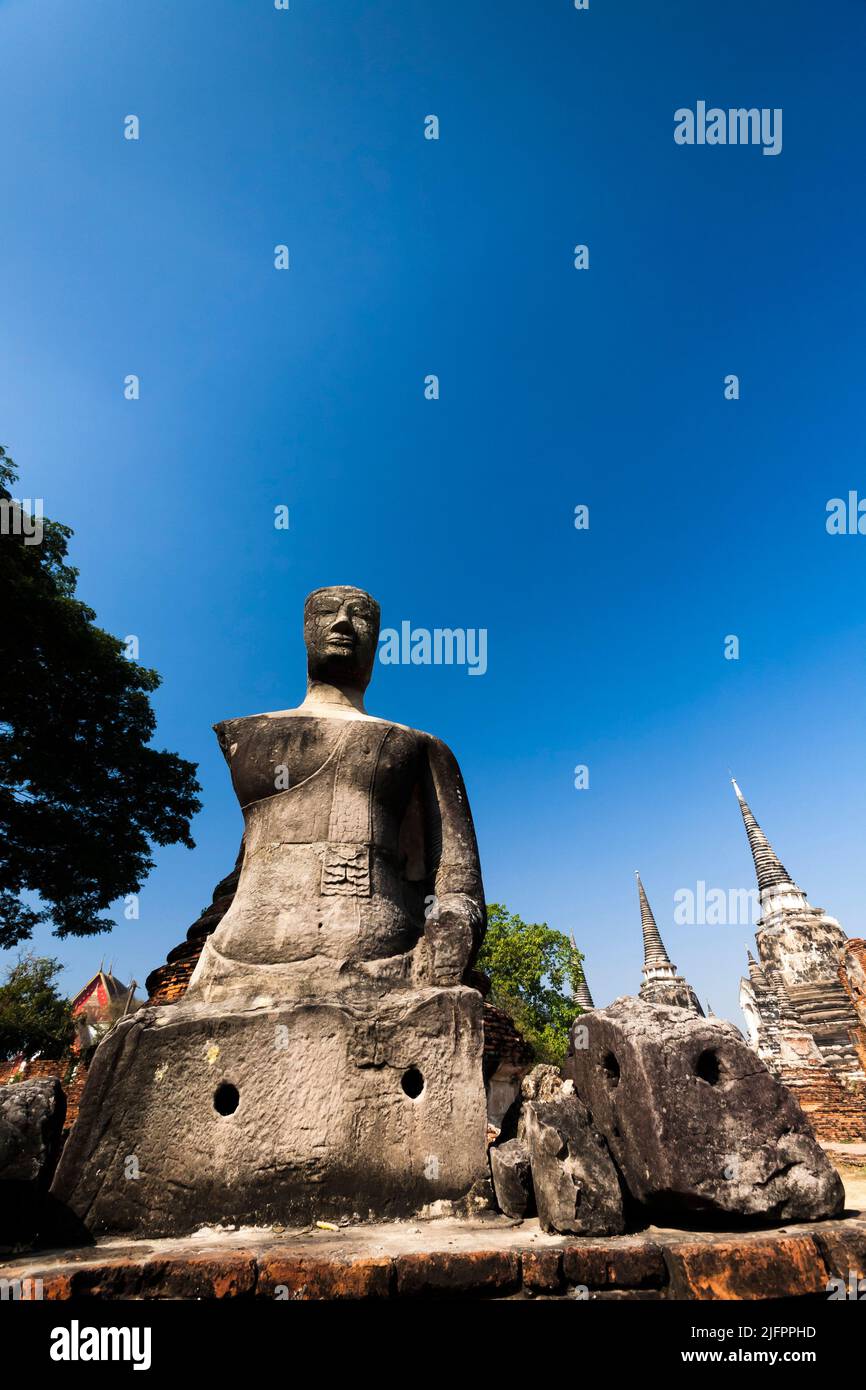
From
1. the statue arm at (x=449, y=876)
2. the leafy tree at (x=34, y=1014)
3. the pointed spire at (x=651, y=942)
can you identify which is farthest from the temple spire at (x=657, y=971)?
the statue arm at (x=449, y=876)

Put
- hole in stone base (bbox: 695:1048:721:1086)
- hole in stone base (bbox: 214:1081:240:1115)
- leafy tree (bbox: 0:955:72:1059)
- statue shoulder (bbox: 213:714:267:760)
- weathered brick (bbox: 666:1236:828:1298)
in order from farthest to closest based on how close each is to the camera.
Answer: leafy tree (bbox: 0:955:72:1059)
statue shoulder (bbox: 213:714:267:760)
hole in stone base (bbox: 214:1081:240:1115)
hole in stone base (bbox: 695:1048:721:1086)
weathered brick (bbox: 666:1236:828:1298)

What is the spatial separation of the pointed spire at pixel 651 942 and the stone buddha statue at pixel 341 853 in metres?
48.1

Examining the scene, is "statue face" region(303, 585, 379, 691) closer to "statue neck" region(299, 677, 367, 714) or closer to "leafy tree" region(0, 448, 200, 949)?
"statue neck" region(299, 677, 367, 714)

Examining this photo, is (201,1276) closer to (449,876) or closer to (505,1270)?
(505,1270)

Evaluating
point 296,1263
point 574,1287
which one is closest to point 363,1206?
point 296,1263

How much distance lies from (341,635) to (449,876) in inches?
60.0

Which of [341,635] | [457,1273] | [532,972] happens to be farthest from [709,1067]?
[532,972]

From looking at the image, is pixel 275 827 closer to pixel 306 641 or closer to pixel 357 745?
pixel 357 745

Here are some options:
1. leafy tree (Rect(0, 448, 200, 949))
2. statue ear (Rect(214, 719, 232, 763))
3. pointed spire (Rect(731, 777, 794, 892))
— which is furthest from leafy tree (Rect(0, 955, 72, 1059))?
pointed spire (Rect(731, 777, 794, 892))

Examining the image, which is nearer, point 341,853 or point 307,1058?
point 307,1058

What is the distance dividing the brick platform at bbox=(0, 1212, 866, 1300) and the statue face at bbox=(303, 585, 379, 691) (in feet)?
8.92

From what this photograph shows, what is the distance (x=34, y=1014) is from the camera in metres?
25.2

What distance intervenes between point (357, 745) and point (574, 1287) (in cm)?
228

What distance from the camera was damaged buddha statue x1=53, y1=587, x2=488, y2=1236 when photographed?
8.05ft
